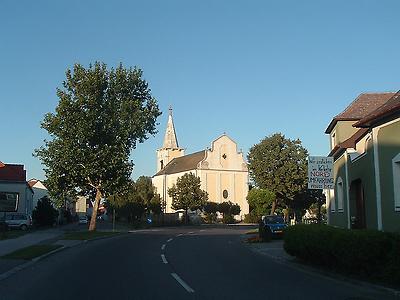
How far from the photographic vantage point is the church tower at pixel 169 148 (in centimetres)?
11875

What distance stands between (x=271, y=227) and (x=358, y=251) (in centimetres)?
2177

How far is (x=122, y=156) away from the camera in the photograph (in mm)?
39938

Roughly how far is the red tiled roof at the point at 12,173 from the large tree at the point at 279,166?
2810 centimetres

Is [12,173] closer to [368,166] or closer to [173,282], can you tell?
[368,166]

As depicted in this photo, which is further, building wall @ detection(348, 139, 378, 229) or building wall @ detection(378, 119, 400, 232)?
building wall @ detection(348, 139, 378, 229)

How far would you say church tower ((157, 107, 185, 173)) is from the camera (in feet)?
390

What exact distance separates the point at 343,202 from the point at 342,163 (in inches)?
74.6

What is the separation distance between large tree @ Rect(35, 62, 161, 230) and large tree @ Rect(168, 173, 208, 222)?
41212mm

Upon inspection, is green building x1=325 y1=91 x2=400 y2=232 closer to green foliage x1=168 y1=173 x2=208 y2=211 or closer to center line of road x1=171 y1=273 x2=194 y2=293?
center line of road x1=171 y1=273 x2=194 y2=293

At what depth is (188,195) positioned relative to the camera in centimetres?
8256

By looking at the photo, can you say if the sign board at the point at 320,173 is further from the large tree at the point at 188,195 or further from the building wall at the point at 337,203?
the large tree at the point at 188,195

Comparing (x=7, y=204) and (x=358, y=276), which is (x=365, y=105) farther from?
(x=7, y=204)

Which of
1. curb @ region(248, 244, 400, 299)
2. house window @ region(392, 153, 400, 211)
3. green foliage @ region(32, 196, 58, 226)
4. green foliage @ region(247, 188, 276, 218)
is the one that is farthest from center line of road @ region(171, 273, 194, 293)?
green foliage @ region(32, 196, 58, 226)

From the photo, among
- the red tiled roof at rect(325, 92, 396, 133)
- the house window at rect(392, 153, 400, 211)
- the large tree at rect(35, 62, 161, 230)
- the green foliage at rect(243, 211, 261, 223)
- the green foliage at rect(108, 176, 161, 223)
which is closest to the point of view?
the house window at rect(392, 153, 400, 211)
